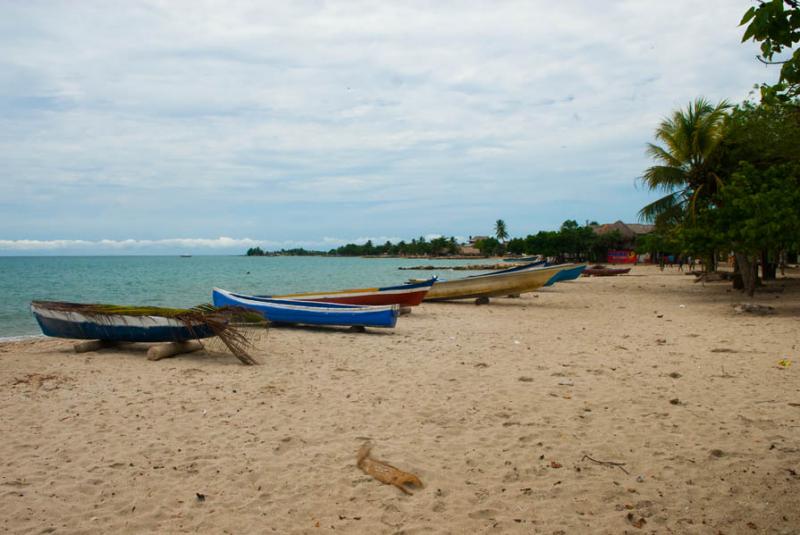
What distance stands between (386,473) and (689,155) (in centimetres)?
1952

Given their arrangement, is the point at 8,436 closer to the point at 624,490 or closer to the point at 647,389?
the point at 624,490

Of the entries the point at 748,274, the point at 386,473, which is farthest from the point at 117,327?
the point at 748,274

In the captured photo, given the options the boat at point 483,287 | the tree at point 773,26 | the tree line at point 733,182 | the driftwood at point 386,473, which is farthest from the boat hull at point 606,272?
the tree at point 773,26

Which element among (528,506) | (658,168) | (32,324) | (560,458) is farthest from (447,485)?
(658,168)

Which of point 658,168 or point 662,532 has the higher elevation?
point 658,168

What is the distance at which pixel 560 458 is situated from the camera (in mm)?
4332

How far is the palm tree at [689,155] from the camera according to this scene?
62.9 ft

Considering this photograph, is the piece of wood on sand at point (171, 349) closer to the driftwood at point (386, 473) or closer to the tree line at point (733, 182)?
the driftwood at point (386, 473)

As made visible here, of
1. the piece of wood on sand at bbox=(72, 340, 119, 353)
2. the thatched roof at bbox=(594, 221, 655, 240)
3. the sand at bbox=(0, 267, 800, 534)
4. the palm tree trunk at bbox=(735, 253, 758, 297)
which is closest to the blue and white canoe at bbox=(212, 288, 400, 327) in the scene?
the sand at bbox=(0, 267, 800, 534)

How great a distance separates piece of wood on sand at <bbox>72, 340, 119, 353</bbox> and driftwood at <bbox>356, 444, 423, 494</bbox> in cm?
685

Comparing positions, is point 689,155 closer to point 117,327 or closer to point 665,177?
point 665,177

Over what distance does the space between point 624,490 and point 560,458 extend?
643 millimetres

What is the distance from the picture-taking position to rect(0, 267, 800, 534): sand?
350 centimetres

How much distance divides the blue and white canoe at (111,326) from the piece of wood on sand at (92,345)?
0.09m
